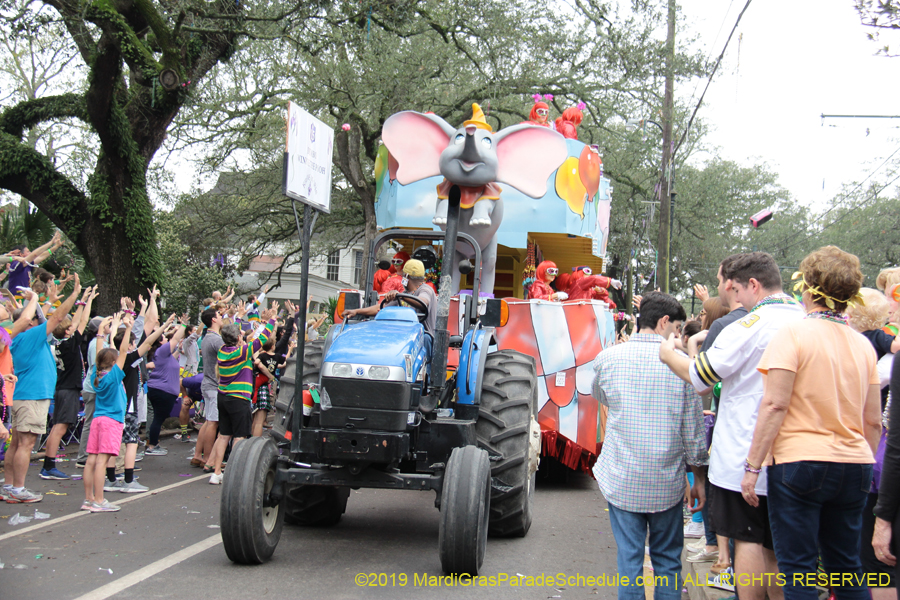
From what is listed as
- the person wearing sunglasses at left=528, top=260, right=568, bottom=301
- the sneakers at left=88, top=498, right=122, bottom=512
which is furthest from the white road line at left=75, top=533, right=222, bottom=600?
the person wearing sunglasses at left=528, top=260, right=568, bottom=301

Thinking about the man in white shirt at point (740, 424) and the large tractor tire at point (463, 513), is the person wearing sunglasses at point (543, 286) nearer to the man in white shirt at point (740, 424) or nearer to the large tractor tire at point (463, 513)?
the large tractor tire at point (463, 513)

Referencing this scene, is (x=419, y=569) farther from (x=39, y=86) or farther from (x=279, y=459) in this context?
(x=39, y=86)

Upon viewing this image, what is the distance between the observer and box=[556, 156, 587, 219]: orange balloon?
9198 millimetres

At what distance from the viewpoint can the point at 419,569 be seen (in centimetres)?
502

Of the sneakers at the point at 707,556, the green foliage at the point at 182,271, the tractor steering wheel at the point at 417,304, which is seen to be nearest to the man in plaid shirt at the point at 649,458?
the sneakers at the point at 707,556

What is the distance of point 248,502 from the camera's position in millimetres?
4621

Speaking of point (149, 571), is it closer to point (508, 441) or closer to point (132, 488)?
point (508, 441)

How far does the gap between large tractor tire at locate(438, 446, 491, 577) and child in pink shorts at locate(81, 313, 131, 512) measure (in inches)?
142

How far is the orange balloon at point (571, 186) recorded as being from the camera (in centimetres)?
920

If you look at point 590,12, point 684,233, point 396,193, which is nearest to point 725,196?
point 684,233

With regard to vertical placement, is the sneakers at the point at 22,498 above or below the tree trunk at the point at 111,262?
below

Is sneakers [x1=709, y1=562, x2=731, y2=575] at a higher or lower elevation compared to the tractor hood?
lower

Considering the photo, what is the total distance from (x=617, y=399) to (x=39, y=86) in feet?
90.6

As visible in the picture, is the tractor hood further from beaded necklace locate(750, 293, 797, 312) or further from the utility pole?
the utility pole
